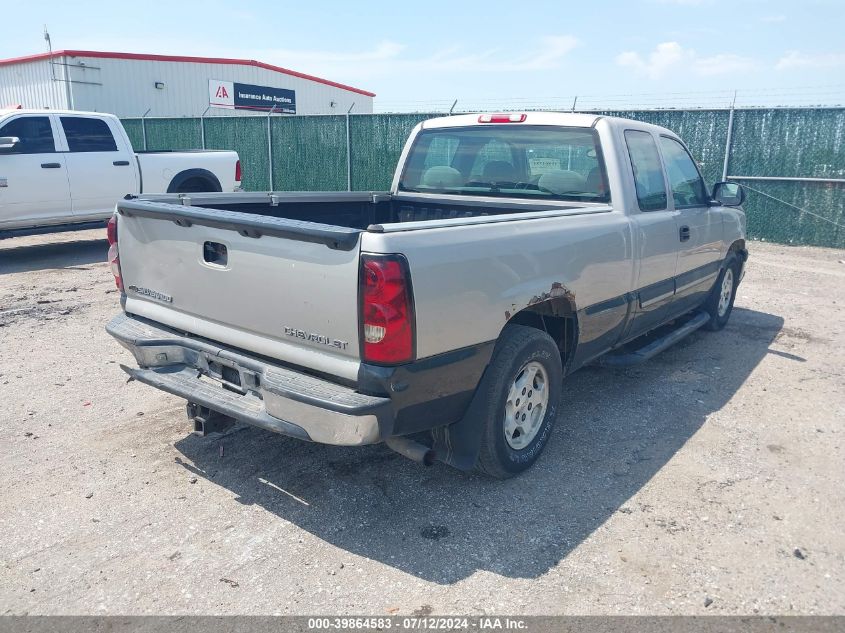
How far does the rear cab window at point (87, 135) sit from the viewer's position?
33.3 feet

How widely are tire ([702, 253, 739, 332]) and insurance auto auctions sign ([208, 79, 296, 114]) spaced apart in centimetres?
2083

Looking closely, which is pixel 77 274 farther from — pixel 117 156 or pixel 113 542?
pixel 113 542

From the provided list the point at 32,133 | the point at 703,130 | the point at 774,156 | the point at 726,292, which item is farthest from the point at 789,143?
the point at 32,133

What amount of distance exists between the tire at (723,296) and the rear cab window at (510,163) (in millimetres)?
2496

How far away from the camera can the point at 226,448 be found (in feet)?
13.5

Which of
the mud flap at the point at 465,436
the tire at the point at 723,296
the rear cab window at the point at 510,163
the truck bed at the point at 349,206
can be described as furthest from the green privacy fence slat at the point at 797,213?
the mud flap at the point at 465,436

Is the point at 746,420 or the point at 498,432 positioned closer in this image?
the point at 498,432

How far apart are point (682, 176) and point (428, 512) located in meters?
3.60

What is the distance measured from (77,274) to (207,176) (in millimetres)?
3185

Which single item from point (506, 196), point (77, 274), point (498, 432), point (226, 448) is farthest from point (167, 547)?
point (77, 274)

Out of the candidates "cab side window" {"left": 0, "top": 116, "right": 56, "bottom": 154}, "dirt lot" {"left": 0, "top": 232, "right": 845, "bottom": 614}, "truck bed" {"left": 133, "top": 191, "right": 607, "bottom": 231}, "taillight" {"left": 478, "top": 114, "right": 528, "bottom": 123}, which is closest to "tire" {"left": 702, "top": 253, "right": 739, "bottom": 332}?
"dirt lot" {"left": 0, "top": 232, "right": 845, "bottom": 614}

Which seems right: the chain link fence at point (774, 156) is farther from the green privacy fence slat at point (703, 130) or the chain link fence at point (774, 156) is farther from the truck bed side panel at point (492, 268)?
the truck bed side panel at point (492, 268)

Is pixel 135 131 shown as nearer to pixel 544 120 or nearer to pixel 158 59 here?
pixel 158 59

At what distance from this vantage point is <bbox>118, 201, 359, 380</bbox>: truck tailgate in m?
2.92
